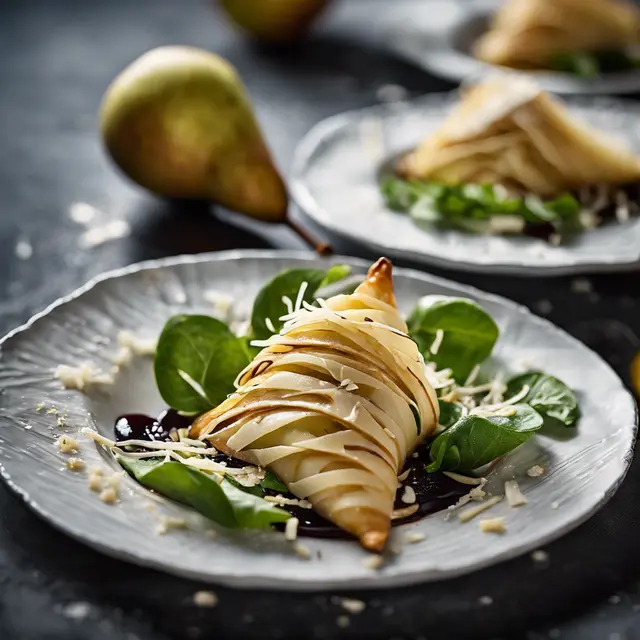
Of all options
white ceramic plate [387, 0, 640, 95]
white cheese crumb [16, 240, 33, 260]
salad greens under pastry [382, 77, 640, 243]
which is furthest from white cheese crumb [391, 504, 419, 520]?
white ceramic plate [387, 0, 640, 95]

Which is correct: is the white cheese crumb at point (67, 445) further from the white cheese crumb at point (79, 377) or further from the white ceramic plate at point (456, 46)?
the white ceramic plate at point (456, 46)

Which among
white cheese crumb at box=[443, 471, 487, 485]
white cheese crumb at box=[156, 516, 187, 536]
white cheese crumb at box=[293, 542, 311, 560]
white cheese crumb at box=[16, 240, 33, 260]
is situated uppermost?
white cheese crumb at box=[156, 516, 187, 536]

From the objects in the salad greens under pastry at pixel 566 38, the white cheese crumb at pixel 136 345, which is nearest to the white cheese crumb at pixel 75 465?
the white cheese crumb at pixel 136 345

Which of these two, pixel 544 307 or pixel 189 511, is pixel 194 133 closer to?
pixel 544 307

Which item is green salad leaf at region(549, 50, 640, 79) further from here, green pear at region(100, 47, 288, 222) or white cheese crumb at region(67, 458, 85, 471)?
white cheese crumb at region(67, 458, 85, 471)

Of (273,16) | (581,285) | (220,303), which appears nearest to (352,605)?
(220,303)
